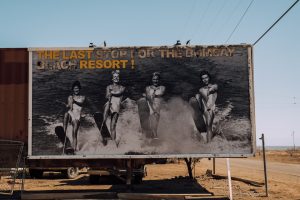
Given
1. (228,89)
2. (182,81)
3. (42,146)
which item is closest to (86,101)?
(42,146)

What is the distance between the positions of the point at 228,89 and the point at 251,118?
1.21 metres

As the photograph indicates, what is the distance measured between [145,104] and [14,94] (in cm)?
447

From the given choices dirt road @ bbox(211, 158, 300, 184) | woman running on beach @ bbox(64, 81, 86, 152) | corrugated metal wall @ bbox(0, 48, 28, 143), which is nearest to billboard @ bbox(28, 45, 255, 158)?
woman running on beach @ bbox(64, 81, 86, 152)

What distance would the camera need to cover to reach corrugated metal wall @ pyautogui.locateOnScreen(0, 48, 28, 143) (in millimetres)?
14539

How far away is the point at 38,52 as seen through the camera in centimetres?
1468

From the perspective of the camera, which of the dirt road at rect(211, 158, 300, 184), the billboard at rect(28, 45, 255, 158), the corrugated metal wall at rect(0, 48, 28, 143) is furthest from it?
the dirt road at rect(211, 158, 300, 184)

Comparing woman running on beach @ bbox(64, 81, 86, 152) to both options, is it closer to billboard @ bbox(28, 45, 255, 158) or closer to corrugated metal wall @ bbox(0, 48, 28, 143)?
billboard @ bbox(28, 45, 255, 158)

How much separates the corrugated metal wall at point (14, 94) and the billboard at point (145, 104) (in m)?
0.36

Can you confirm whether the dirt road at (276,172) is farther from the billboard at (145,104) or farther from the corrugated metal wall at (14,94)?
the corrugated metal wall at (14,94)

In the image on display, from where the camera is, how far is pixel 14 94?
14.7 metres

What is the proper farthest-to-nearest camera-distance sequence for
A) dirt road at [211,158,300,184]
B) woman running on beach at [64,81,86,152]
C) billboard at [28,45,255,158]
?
dirt road at [211,158,300,184] → woman running on beach at [64,81,86,152] → billboard at [28,45,255,158]

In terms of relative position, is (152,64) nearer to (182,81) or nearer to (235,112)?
(182,81)

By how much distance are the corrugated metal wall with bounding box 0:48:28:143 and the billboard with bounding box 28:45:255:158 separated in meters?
0.36

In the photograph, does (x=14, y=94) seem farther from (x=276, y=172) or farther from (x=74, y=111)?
(x=276, y=172)
